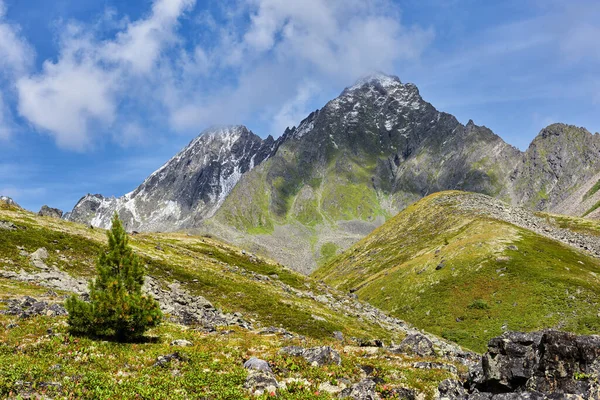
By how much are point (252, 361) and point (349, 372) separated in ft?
17.6

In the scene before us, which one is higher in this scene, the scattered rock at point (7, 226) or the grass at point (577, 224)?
the grass at point (577, 224)

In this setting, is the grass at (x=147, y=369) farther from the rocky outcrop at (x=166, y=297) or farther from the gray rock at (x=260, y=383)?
the rocky outcrop at (x=166, y=297)

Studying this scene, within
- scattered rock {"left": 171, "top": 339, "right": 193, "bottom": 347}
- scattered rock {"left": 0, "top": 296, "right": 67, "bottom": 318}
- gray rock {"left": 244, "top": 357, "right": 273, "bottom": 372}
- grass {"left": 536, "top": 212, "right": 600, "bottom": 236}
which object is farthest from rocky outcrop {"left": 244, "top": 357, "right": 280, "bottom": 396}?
grass {"left": 536, "top": 212, "right": 600, "bottom": 236}

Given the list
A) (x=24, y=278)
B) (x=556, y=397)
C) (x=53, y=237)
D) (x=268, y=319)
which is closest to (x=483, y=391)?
(x=556, y=397)

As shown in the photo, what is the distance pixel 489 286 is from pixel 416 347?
5178 cm

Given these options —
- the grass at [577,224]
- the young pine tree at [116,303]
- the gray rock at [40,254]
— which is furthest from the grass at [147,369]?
the grass at [577,224]

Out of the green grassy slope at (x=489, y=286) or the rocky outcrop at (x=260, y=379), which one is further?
the green grassy slope at (x=489, y=286)

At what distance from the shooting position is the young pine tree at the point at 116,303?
70.4 feet

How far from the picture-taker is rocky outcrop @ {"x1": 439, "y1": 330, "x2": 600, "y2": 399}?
12.8 m

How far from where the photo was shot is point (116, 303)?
71.8ft

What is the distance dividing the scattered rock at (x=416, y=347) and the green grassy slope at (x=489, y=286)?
116ft

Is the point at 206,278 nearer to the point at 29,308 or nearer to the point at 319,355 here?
the point at 29,308

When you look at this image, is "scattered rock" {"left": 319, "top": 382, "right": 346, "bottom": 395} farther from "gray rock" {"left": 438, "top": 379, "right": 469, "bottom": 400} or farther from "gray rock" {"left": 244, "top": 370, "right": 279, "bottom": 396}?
"gray rock" {"left": 438, "top": 379, "right": 469, "bottom": 400}

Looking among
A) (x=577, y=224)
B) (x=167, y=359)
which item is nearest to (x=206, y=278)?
(x=167, y=359)
